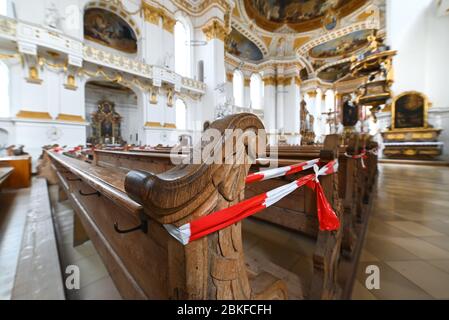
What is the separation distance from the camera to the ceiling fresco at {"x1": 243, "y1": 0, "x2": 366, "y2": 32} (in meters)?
12.2

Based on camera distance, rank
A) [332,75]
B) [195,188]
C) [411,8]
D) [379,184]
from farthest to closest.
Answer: [332,75]
[411,8]
[379,184]
[195,188]

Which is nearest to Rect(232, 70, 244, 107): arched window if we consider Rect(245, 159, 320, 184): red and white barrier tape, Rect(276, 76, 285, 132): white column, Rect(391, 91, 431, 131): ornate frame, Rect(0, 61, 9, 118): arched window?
Rect(276, 76, 285, 132): white column

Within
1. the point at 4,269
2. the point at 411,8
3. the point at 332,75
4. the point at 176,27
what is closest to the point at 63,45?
the point at 176,27

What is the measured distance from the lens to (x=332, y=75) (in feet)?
61.3

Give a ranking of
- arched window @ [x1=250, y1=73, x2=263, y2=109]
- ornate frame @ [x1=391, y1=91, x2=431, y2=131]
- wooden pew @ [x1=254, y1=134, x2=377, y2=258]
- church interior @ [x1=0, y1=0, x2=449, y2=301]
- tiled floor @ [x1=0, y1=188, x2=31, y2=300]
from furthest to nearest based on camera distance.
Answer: arched window @ [x1=250, y1=73, x2=263, y2=109]
ornate frame @ [x1=391, y1=91, x2=431, y2=131]
wooden pew @ [x1=254, y1=134, x2=377, y2=258]
tiled floor @ [x1=0, y1=188, x2=31, y2=300]
church interior @ [x1=0, y1=0, x2=449, y2=301]

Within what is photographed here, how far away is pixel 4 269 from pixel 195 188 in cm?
176

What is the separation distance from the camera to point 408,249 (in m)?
1.58

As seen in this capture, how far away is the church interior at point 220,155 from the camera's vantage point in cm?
52

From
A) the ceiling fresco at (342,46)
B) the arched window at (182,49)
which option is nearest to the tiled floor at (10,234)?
the arched window at (182,49)

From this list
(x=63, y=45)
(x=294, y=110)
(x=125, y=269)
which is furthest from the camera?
(x=294, y=110)

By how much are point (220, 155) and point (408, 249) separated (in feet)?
6.95

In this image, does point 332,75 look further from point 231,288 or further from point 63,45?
point 231,288

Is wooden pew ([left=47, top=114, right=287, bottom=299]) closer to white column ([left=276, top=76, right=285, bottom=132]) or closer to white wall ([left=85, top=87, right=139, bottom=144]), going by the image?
white wall ([left=85, top=87, right=139, bottom=144])

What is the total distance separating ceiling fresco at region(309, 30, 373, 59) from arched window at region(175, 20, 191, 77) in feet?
37.6
